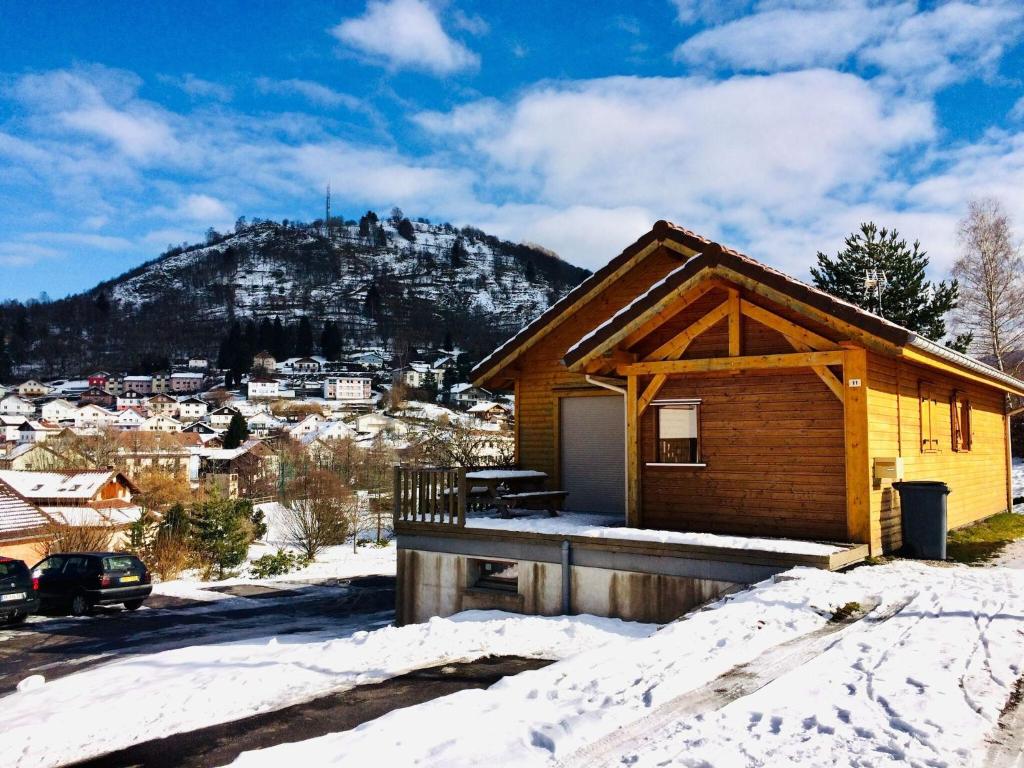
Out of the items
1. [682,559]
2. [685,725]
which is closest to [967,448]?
[682,559]

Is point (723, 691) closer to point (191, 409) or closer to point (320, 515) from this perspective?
point (320, 515)

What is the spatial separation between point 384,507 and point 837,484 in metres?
31.2

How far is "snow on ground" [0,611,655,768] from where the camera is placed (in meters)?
5.82

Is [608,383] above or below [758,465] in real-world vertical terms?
above

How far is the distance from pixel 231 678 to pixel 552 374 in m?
8.79

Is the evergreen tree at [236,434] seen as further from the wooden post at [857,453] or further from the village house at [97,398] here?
the wooden post at [857,453]

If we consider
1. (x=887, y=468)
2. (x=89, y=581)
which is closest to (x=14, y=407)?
(x=89, y=581)

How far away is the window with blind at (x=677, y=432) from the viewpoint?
35.5 ft

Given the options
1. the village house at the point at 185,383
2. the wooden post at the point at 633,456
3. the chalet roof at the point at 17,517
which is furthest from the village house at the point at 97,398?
the wooden post at the point at 633,456

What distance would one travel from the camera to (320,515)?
3178 centimetres

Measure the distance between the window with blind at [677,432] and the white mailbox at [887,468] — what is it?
226 centimetres

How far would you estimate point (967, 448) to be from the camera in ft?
45.3

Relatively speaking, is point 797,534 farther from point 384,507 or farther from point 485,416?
point 485,416

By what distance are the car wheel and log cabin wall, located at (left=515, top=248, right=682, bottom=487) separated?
10.9 meters
